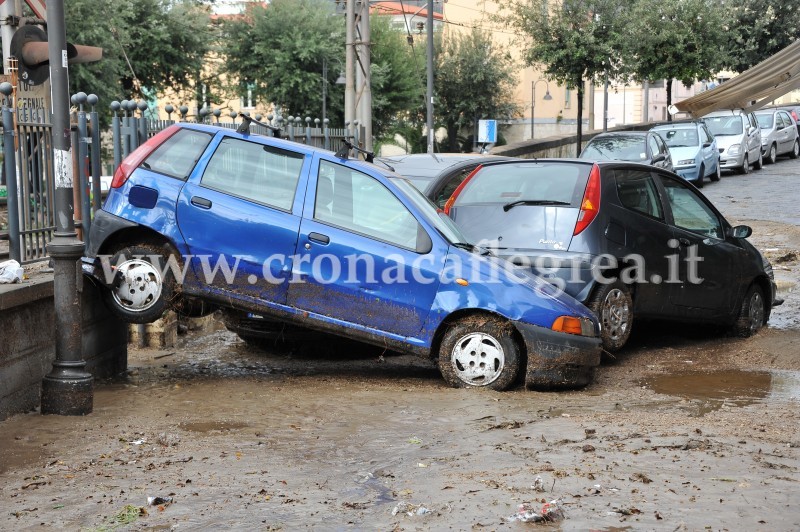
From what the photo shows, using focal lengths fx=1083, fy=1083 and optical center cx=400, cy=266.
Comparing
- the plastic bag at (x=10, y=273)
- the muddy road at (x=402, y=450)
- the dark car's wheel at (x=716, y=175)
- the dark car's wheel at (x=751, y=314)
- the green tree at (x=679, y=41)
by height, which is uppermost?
the green tree at (x=679, y=41)

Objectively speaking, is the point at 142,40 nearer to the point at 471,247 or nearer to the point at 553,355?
the point at 471,247

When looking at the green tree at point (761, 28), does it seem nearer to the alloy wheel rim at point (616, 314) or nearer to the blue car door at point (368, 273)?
the alloy wheel rim at point (616, 314)

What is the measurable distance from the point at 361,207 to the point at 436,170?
2990 mm

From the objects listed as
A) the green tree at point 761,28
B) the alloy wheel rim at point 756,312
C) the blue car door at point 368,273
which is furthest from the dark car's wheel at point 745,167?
the blue car door at point 368,273

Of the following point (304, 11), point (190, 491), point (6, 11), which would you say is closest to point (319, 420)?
point (190, 491)

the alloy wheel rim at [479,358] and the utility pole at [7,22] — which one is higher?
the utility pole at [7,22]

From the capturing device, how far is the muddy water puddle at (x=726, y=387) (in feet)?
25.4

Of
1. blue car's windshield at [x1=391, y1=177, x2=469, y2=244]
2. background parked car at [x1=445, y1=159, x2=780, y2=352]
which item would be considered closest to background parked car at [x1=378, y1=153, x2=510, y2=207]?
background parked car at [x1=445, y1=159, x2=780, y2=352]

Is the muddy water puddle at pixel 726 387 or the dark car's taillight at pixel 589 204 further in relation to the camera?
the dark car's taillight at pixel 589 204

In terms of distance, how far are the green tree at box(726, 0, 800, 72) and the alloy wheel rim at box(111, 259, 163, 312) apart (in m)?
36.9

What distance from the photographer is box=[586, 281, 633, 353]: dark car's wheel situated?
8.74 meters

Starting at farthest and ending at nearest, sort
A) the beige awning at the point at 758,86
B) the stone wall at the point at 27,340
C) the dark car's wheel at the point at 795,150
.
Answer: the dark car's wheel at the point at 795,150, the beige awning at the point at 758,86, the stone wall at the point at 27,340

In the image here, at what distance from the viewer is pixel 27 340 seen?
7.22 m

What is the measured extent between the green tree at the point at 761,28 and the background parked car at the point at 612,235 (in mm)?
33219
